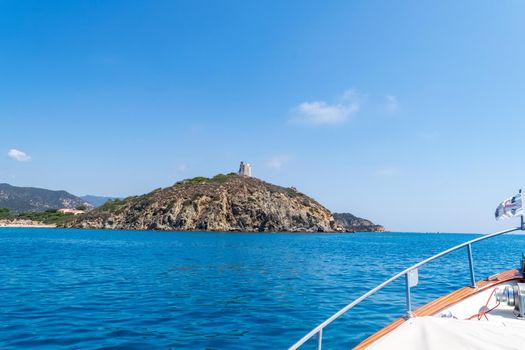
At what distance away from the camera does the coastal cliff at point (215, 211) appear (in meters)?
132

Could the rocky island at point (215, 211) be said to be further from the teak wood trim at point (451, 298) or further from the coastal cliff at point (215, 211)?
the teak wood trim at point (451, 298)

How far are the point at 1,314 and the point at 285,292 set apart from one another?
11845 millimetres

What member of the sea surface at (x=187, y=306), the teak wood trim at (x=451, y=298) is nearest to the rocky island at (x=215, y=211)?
the sea surface at (x=187, y=306)

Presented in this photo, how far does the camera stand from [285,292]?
58.9 feet

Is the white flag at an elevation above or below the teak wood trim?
above

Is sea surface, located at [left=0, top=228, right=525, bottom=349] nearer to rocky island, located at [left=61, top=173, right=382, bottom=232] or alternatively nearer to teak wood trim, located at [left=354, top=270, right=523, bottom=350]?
teak wood trim, located at [left=354, top=270, right=523, bottom=350]

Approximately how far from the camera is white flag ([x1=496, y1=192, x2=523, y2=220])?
24.7 ft

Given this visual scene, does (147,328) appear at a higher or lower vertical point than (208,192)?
lower

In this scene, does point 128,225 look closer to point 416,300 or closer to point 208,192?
point 208,192

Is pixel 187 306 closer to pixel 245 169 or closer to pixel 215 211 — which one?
pixel 215 211

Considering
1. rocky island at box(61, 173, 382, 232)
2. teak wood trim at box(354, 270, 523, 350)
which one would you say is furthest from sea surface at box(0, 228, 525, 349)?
rocky island at box(61, 173, 382, 232)

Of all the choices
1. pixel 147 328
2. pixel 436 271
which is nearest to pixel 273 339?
pixel 147 328

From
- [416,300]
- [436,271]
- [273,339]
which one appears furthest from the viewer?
[436,271]

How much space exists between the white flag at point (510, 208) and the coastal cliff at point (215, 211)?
124 m
